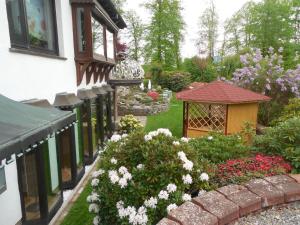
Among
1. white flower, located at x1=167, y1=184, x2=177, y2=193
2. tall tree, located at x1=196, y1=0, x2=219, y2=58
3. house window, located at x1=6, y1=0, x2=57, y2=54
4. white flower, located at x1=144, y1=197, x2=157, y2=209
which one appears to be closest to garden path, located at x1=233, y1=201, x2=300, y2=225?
white flower, located at x1=167, y1=184, x2=177, y2=193

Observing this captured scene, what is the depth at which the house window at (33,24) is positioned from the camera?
4590 millimetres

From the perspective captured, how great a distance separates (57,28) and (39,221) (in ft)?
15.3

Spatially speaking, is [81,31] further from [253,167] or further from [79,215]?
[253,167]

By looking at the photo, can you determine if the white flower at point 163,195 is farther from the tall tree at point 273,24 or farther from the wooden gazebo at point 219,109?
the tall tree at point 273,24

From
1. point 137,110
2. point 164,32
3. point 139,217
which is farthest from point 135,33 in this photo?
point 139,217

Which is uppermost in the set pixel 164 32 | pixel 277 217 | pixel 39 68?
pixel 164 32

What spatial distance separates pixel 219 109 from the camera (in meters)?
12.0

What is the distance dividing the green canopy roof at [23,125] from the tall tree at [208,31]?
39421mm

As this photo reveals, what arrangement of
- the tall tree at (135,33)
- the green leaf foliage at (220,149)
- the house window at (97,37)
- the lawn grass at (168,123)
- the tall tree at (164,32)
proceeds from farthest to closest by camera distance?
the tall tree at (135,33) < the tall tree at (164,32) < the lawn grass at (168,123) < the house window at (97,37) < the green leaf foliage at (220,149)

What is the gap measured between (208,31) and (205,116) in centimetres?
3334

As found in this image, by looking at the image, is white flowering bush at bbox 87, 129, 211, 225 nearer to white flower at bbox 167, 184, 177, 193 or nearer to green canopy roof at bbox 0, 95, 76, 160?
white flower at bbox 167, 184, 177, 193

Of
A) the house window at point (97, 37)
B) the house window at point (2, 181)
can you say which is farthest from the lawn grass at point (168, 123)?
the house window at point (2, 181)

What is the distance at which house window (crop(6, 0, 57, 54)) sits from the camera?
459cm

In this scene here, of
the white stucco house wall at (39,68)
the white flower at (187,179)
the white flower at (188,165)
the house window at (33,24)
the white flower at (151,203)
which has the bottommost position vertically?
the white flower at (151,203)
